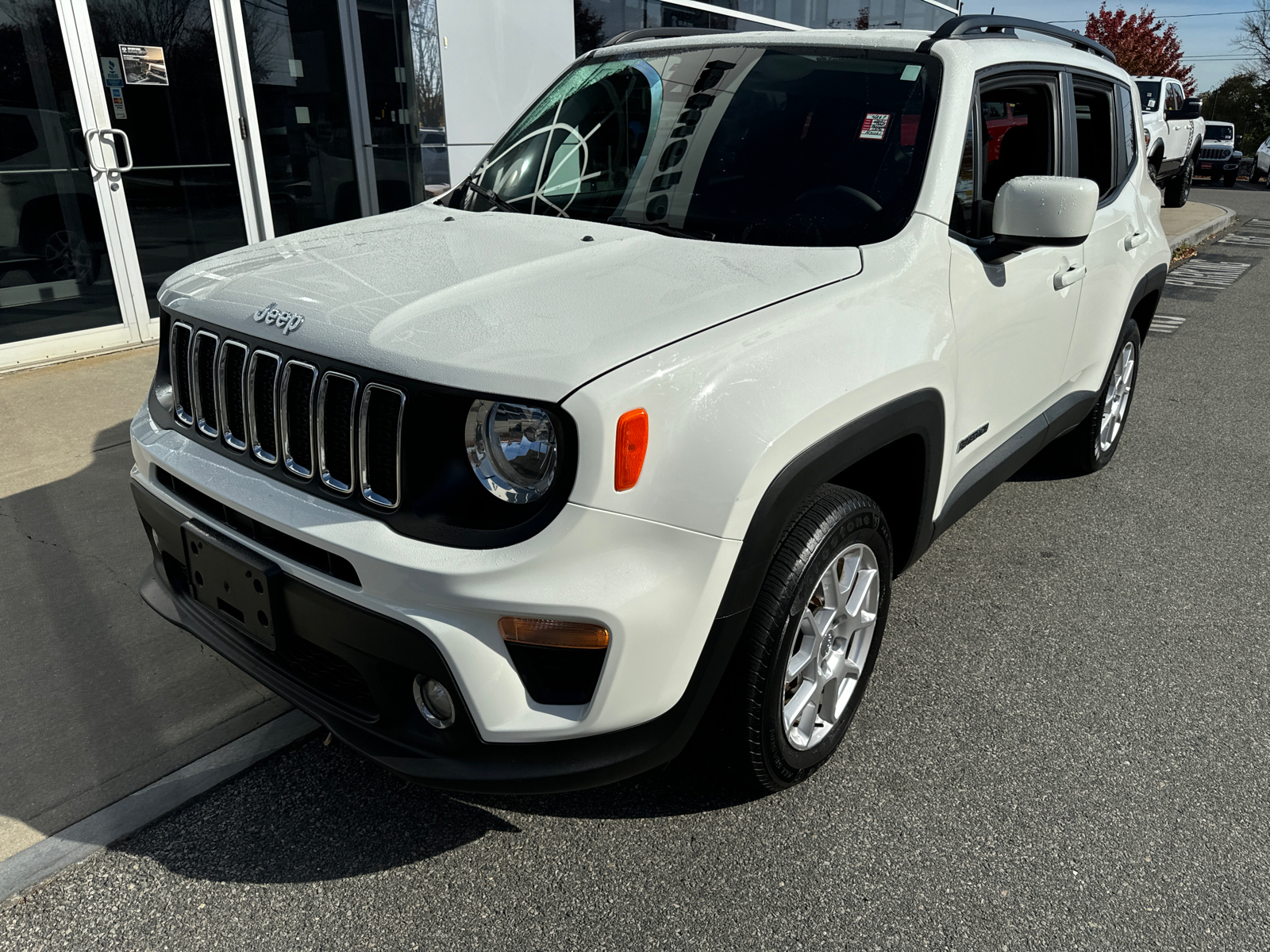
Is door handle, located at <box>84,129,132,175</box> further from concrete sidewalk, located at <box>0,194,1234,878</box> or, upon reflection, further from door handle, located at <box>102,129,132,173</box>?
concrete sidewalk, located at <box>0,194,1234,878</box>

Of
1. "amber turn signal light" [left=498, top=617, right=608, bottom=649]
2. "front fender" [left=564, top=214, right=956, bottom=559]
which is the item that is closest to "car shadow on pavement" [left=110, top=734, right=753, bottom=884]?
"amber turn signal light" [left=498, top=617, right=608, bottom=649]

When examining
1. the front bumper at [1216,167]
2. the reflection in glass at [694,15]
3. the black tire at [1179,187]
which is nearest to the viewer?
the reflection in glass at [694,15]

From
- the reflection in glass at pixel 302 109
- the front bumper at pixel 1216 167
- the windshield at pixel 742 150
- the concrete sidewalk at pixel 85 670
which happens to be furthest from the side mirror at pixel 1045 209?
the front bumper at pixel 1216 167

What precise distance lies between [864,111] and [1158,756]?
1.98 m

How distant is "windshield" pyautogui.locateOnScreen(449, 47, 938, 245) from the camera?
2574mm

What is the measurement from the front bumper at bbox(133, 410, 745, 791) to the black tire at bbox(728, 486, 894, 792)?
131 mm

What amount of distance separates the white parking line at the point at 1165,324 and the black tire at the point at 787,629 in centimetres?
687

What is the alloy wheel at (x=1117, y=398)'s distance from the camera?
14.4 feet

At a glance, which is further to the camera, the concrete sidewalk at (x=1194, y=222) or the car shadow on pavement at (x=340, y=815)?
the concrete sidewalk at (x=1194, y=222)

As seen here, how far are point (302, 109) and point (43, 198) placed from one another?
81.8 inches

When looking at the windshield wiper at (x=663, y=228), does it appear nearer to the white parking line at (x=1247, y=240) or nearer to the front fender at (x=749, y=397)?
the front fender at (x=749, y=397)

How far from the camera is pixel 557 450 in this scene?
1728 mm

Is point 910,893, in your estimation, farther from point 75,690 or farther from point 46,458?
point 46,458

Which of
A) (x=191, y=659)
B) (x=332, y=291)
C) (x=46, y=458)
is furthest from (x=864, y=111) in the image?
(x=46, y=458)
